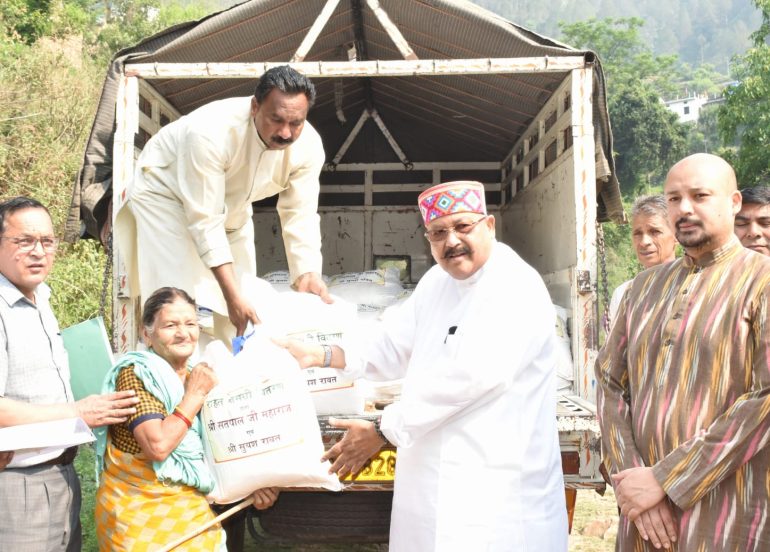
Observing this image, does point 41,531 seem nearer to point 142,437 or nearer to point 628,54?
point 142,437

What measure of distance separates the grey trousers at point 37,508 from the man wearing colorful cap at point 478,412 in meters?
0.83

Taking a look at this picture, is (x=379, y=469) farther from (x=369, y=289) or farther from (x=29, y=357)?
(x=369, y=289)

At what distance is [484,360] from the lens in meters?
2.00

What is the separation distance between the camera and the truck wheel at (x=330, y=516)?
9.33ft

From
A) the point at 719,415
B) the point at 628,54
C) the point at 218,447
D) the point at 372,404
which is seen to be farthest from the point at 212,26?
the point at 628,54

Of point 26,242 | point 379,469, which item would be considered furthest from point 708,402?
point 26,242

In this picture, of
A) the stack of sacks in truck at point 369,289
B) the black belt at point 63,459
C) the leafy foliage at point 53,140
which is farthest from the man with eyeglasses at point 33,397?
the leafy foliage at point 53,140

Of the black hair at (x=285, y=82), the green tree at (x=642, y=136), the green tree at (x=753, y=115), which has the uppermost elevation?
the green tree at (x=642, y=136)

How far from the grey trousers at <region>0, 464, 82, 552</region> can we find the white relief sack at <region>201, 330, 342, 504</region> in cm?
41

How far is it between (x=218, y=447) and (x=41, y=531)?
525 millimetres

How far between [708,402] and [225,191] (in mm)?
2054

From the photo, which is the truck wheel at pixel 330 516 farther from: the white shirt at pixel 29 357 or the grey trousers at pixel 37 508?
the white shirt at pixel 29 357

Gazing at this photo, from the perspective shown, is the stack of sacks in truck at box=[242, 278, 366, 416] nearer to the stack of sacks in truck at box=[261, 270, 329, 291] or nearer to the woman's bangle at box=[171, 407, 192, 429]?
the woman's bangle at box=[171, 407, 192, 429]

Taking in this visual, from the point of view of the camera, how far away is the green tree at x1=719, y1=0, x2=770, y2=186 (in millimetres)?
15422
